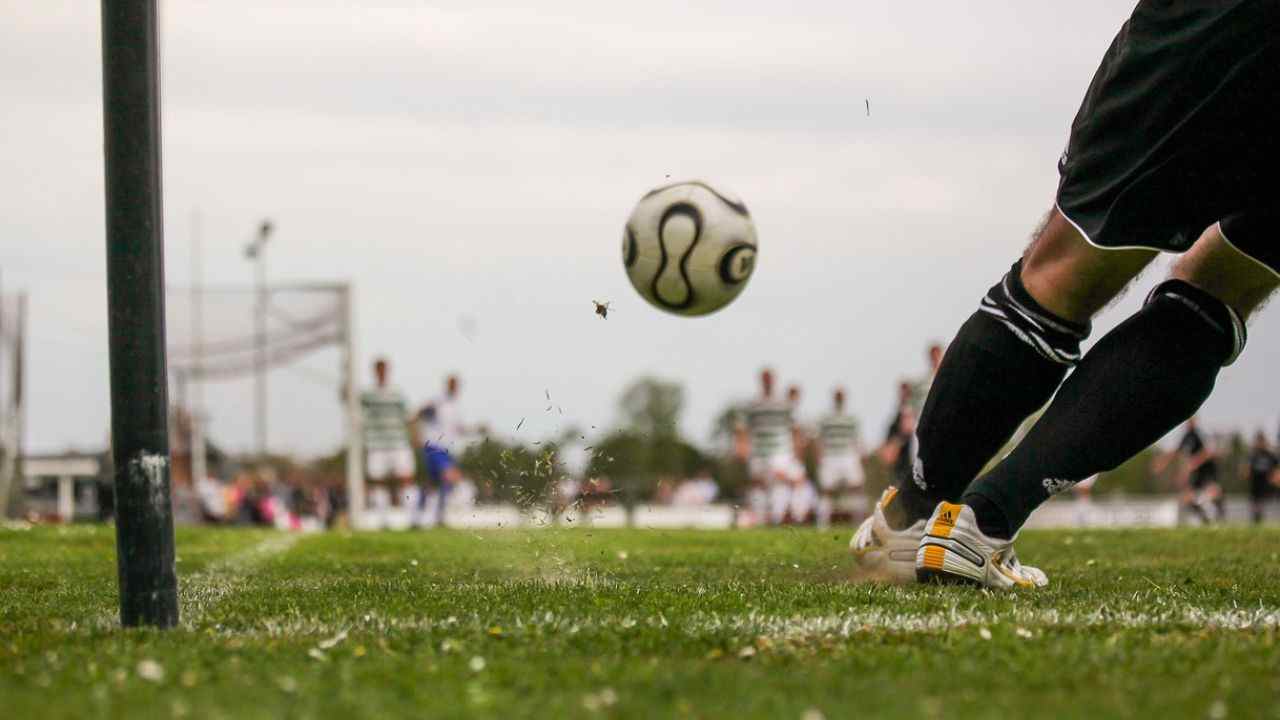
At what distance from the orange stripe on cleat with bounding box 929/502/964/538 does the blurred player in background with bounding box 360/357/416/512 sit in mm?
15700

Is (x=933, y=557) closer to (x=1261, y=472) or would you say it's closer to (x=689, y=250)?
(x=689, y=250)

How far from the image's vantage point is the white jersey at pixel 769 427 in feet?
71.3

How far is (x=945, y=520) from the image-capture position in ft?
14.9

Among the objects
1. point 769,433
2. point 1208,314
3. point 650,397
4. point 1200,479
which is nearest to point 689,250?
point 1208,314

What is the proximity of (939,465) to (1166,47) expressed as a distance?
1475 mm

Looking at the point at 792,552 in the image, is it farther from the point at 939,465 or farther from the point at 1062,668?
the point at 1062,668

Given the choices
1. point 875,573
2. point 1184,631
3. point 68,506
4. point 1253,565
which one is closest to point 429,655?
point 1184,631

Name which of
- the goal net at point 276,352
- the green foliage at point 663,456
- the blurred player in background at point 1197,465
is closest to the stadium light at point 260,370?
the goal net at point 276,352

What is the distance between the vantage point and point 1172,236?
3.97 meters

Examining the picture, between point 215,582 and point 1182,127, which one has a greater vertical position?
point 1182,127

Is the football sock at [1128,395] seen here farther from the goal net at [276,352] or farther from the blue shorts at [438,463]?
the goal net at [276,352]

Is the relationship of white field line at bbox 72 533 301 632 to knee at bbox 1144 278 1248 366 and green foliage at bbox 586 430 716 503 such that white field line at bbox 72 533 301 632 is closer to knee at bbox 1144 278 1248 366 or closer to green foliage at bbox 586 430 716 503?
knee at bbox 1144 278 1248 366

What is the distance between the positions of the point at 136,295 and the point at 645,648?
4.49 feet

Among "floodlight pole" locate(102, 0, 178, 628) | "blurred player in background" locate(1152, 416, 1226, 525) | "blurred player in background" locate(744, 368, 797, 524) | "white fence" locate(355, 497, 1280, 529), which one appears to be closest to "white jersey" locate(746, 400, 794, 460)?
"blurred player in background" locate(744, 368, 797, 524)
